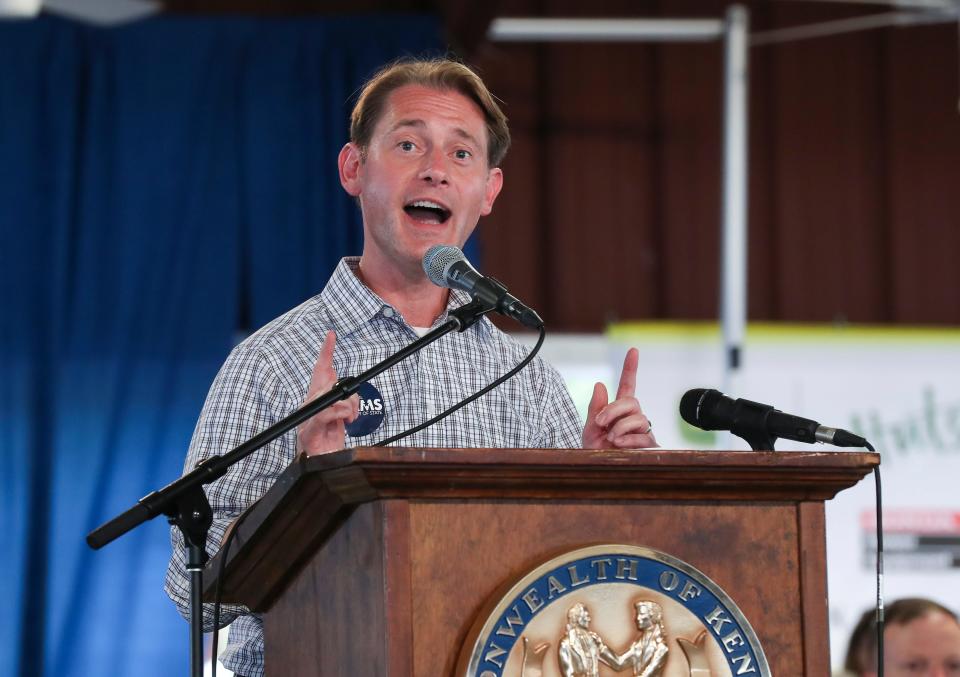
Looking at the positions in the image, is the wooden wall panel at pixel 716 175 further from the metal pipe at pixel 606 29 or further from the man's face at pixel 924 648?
the man's face at pixel 924 648

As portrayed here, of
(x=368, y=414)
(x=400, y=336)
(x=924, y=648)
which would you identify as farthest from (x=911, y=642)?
(x=368, y=414)

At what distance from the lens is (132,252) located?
5219 millimetres

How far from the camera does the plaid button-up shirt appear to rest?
202 cm

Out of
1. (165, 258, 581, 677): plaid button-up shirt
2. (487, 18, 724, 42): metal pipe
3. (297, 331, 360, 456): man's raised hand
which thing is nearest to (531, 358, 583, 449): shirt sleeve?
(165, 258, 581, 677): plaid button-up shirt

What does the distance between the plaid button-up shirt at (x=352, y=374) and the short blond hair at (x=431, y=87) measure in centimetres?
24

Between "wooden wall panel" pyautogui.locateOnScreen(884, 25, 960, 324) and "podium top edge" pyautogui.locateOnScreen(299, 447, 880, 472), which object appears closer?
"podium top edge" pyautogui.locateOnScreen(299, 447, 880, 472)

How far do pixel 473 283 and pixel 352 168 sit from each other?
2.56ft

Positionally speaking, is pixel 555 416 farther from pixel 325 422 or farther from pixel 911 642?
pixel 911 642

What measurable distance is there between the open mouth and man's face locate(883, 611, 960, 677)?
2.64m

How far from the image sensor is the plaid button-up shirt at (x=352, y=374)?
6.63 feet

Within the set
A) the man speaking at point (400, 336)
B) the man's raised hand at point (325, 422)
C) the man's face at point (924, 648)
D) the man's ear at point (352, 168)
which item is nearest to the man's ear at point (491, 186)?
the man speaking at point (400, 336)

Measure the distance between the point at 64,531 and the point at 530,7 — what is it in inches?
103

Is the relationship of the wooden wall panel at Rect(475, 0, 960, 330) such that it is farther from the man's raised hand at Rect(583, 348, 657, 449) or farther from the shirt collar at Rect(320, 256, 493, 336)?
the man's raised hand at Rect(583, 348, 657, 449)

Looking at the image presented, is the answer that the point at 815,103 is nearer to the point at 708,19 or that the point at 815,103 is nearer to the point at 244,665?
the point at 708,19
